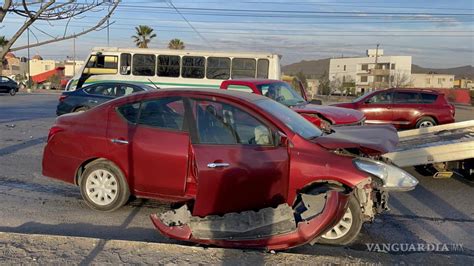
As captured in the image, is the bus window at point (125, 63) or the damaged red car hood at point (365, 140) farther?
the bus window at point (125, 63)

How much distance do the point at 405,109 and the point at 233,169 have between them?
12507 millimetres

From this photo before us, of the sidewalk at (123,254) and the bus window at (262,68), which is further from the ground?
the bus window at (262,68)

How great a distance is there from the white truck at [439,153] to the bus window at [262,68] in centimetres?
988

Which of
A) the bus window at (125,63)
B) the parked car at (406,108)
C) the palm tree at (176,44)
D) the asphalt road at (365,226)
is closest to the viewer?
the asphalt road at (365,226)

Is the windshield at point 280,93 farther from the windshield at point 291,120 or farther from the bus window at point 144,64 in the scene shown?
the bus window at point 144,64

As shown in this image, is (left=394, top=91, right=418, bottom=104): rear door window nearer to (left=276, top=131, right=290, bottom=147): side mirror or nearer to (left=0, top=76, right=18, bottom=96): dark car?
(left=276, top=131, right=290, bottom=147): side mirror

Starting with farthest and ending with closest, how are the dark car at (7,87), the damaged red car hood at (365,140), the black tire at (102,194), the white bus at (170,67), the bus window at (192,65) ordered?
the dark car at (7,87) → the bus window at (192,65) → the white bus at (170,67) → the black tire at (102,194) → the damaged red car hood at (365,140)

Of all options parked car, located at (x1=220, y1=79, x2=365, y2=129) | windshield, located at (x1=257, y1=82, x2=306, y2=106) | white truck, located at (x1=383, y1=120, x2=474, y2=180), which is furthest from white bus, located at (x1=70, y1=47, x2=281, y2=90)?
white truck, located at (x1=383, y1=120, x2=474, y2=180)

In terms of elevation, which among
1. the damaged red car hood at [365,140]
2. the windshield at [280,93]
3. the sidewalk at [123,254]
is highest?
the windshield at [280,93]

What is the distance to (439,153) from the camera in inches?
293

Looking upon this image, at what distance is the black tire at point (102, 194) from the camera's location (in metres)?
5.86

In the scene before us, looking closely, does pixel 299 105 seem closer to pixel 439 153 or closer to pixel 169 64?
pixel 439 153

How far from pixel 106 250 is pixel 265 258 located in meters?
1.47

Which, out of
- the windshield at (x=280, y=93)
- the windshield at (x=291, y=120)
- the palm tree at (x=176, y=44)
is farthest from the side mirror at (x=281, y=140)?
the palm tree at (x=176, y=44)
